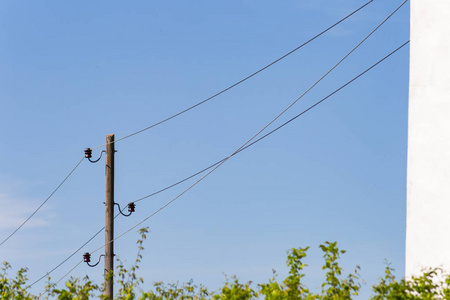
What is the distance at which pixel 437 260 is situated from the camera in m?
10.3

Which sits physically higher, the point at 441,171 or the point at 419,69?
the point at 419,69

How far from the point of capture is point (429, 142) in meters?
10.8

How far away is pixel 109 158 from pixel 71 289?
973cm

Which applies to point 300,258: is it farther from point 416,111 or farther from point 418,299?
point 416,111

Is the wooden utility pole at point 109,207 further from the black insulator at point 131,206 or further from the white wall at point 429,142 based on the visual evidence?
the white wall at point 429,142

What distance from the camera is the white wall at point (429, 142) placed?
34.2 feet

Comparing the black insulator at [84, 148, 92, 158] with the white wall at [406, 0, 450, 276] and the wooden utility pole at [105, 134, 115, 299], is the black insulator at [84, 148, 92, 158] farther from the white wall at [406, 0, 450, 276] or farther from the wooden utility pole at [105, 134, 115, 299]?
the white wall at [406, 0, 450, 276]

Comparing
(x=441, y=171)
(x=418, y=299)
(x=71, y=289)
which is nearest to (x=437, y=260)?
(x=441, y=171)

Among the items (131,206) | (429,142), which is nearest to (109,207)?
(131,206)

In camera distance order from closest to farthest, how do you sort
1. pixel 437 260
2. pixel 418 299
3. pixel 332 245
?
pixel 418 299 < pixel 332 245 < pixel 437 260

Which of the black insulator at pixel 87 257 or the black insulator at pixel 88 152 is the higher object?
the black insulator at pixel 88 152

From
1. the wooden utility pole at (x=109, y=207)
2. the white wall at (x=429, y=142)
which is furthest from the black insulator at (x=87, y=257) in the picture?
the white wall at (x=429, y=142)

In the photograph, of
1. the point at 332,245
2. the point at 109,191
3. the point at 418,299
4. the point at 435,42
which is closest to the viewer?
the point at 418,299

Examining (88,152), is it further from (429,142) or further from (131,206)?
(429,142)
